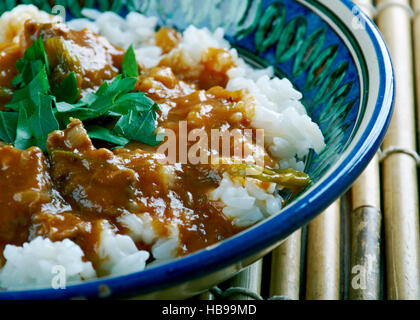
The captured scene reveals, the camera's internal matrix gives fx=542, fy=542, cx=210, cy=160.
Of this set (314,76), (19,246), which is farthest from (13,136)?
(314,76)

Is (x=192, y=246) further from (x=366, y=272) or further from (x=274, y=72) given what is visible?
(x=274, y=72)

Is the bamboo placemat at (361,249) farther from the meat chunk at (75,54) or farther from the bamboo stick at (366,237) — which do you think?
the meat chunk at (75,54)

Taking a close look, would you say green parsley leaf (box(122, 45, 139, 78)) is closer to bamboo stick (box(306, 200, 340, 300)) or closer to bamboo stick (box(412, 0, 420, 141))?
bamboo stick (box(306, 200, 340, 300))

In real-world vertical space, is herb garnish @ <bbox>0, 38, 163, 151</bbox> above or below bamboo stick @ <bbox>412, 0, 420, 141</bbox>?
below

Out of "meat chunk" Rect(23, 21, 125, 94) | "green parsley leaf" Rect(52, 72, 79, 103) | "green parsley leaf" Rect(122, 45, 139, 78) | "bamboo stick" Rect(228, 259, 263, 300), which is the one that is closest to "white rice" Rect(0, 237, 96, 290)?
"bamboo stick" Rect(228, 259, 263, 300)

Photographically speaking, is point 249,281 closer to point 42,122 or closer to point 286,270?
point 286,270

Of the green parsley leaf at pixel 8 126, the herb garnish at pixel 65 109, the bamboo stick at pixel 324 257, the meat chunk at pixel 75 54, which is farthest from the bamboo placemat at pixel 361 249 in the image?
the meat chunk at pixel 75 54
